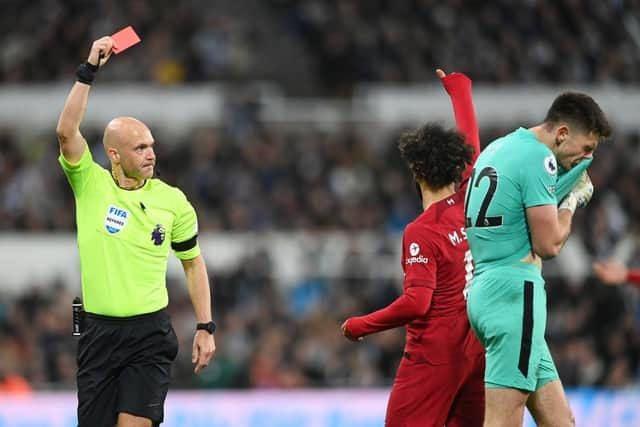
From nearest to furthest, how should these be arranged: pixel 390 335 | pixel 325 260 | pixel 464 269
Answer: pixel 464 269 → pixel 390 335 → pixel 325 260

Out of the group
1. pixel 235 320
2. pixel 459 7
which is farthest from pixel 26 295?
pixel 459 7

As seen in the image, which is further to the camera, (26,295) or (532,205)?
(26,295)

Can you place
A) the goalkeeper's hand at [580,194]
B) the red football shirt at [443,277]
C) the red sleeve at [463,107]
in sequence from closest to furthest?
the goalkeeper's hand at [580,194] < the red football shirt at [443,277] < the red sleeve at [463,107]

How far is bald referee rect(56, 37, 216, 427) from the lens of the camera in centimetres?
630

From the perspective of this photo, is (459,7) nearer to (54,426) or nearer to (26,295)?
(26,295)

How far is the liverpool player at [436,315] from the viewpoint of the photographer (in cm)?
609

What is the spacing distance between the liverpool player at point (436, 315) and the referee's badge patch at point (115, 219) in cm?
132

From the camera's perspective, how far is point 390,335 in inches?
533

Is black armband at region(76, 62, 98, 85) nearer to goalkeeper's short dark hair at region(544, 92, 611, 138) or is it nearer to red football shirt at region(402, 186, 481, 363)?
red football shirt at region(402, 186, 481, 363)

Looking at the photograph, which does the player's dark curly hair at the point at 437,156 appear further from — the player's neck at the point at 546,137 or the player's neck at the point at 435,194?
the player's neck at the point at 546,137

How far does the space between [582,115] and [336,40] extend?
12.8 m

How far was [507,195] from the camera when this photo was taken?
5707 millimetres

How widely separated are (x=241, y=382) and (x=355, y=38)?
7.45 meters

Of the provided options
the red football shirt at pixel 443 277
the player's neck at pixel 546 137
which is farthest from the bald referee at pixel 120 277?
the player's neck at pixel 546 137
